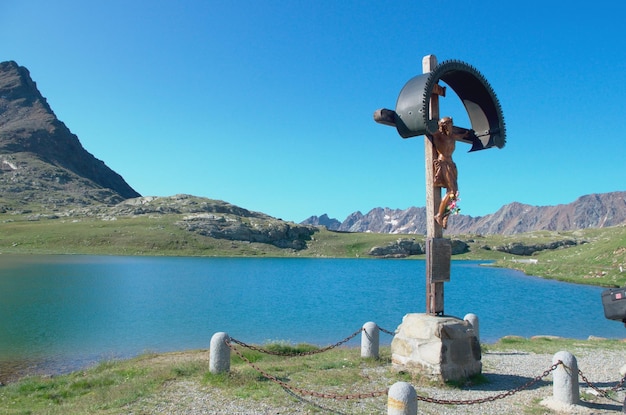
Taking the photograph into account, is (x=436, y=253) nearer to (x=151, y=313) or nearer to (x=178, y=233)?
(x=151, y=313)

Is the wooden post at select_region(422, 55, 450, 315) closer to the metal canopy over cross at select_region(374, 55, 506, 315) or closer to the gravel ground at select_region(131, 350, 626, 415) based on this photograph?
the metal canopy over cross at select_region(374, 55, 506, 315)

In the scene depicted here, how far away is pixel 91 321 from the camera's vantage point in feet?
97.1

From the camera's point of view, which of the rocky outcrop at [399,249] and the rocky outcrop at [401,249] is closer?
the rocky outcrop at [399,249]

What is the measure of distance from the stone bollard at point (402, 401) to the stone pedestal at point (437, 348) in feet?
13.9

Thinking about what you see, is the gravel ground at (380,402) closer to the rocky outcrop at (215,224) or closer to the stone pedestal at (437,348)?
the stone pedestal at (437,348)

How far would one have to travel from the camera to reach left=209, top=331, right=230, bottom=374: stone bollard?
11.9 metres

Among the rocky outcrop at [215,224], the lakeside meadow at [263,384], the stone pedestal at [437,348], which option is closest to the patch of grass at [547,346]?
the lakeside meadow at [263,384]

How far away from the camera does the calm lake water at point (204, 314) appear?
75.7ft

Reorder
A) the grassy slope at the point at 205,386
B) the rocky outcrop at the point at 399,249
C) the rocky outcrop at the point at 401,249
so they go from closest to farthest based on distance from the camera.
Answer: the grassy slope at the point at 205,386, the rocky outcrop at the point at 399,249, the rocky outcrop at the point at 401,249

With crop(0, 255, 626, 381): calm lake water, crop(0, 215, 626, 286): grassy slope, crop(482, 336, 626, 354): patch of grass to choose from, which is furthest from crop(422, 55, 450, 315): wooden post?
crop(0, 215, 626, 286): grassy slope

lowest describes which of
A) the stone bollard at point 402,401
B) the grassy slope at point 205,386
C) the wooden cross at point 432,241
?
the grassy slope at point 205,386

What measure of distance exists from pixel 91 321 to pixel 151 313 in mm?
4570

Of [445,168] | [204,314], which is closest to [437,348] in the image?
[445,168]

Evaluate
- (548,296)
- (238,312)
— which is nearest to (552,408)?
(238,312)
